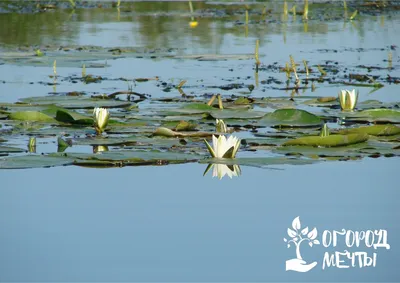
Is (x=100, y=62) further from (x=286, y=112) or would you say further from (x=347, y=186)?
(x=347, y=186)

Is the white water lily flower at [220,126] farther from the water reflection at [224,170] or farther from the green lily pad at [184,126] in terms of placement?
the water reflection at [224,170]

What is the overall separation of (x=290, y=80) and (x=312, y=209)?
169 inches

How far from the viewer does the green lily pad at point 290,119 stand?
5684mm

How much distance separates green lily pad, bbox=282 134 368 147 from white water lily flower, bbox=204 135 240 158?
1.36 feet

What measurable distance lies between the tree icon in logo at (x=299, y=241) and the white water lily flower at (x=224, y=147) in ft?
2.60

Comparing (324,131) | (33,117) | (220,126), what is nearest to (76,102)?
(33,117)

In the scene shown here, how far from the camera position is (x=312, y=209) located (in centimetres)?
425

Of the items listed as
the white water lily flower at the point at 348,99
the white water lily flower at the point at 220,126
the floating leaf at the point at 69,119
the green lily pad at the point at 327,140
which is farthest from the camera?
the white water lily flower at the point at 348,99

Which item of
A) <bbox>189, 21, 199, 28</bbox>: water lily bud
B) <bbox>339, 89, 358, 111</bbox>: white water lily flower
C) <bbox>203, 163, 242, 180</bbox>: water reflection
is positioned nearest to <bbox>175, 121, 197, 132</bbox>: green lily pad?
<bbox>203, 163, 242, 180</bbox>: water reflection

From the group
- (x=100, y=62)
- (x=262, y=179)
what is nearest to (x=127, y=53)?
(x=100, y=62)

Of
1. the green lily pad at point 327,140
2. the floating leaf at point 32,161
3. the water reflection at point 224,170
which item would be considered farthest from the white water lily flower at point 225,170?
the floating leaf at point 32,161

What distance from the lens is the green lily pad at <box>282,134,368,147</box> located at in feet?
16.5

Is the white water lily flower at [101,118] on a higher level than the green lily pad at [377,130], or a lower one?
higher

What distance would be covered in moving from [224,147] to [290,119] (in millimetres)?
1076
